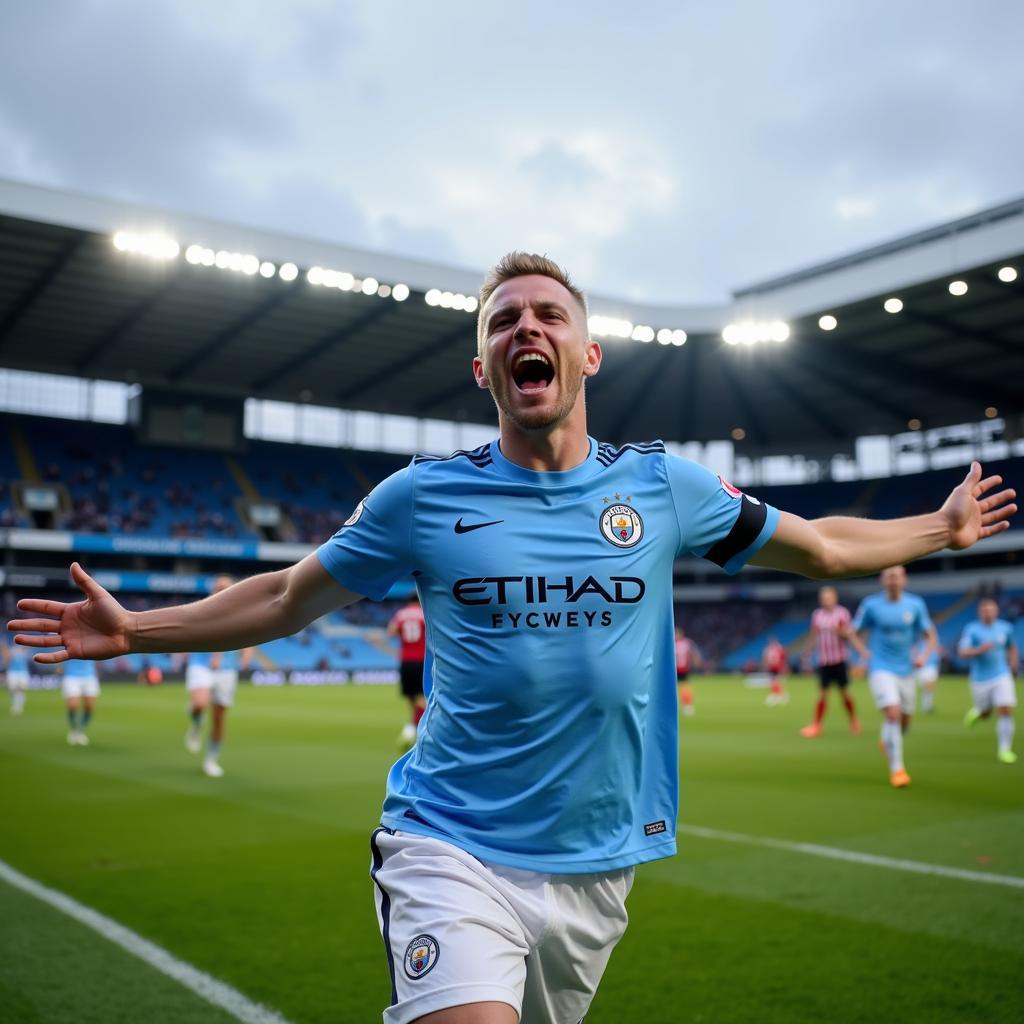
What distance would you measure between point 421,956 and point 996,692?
41.1 ft

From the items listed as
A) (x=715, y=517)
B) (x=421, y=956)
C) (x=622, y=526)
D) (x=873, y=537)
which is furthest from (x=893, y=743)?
(x=421, y=956)

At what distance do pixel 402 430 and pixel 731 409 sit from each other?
16.8 m

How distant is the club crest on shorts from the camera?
7.77 feet

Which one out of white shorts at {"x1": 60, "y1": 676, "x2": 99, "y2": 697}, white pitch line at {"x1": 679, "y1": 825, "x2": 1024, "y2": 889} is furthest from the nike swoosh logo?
white shorts at {"x1": 60, "y1": 676, "x2": 99, "y2": 697}

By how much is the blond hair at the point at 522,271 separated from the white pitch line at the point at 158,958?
10.6 ft

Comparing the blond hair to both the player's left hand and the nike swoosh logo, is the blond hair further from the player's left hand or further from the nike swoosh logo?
the player's left hand

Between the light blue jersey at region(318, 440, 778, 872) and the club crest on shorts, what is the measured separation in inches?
9.1

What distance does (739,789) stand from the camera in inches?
437

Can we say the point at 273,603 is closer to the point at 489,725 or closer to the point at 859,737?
the point at 489,725

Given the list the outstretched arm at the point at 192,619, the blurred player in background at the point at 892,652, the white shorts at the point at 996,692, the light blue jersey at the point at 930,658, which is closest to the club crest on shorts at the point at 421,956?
the outstretched arm at the point at 192,619

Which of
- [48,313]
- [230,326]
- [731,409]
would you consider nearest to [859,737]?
[230,326]

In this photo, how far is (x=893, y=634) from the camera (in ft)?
37.6

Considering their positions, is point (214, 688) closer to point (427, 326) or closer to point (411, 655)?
point (411, 655)

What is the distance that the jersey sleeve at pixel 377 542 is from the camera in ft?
9.20
